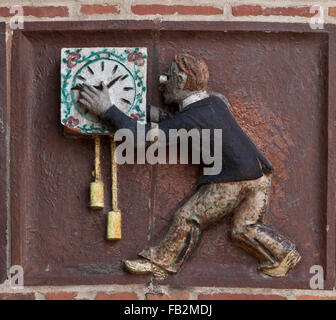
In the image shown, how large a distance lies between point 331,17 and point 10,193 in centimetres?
120

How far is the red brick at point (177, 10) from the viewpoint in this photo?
9.88 ft

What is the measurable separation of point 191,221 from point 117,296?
0.34 m

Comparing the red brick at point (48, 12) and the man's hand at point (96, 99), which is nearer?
the man's hand at point (96, 99)

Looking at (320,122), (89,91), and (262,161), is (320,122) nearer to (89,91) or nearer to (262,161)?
(262,161)

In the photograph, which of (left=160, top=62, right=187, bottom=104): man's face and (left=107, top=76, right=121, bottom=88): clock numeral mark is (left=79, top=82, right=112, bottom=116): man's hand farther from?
(left=160, top=62, right=187, bottom=104): man's face

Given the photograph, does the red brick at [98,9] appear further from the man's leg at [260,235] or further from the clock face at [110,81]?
the man's leg at [260,235]

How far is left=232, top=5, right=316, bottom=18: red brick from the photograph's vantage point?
301cm

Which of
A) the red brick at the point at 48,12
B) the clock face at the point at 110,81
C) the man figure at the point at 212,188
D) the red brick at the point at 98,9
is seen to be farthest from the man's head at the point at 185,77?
the red brick at the point at 48,12

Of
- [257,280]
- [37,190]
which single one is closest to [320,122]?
[257,280]

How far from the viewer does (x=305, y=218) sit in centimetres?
299

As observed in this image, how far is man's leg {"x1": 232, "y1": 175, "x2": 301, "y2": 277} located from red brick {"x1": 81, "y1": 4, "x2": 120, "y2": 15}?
0.72m

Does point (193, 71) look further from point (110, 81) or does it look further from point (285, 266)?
point (285, 266)

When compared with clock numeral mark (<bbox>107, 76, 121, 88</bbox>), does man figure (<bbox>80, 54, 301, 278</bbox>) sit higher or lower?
lower

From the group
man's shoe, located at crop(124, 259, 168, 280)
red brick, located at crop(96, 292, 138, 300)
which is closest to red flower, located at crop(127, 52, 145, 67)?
man's shoe, located at crop(124, 259, 168, 280)
